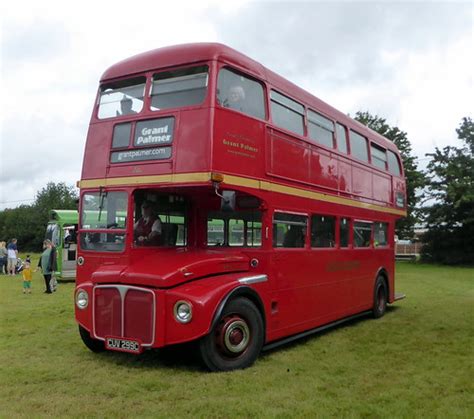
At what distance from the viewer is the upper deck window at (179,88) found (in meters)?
6.93

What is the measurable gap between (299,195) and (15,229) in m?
61.9

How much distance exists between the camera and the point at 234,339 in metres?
6.70

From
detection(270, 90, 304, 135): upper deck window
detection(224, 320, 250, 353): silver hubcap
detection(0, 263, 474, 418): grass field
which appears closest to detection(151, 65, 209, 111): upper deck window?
detection(270, 90, 304, 135): upper deck window

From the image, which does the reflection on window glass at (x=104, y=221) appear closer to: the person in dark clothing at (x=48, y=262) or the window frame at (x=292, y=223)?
the window frame at (x=292, y=223)

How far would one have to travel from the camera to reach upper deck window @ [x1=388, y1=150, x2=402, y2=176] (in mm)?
12964

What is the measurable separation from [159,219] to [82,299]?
1.55 m

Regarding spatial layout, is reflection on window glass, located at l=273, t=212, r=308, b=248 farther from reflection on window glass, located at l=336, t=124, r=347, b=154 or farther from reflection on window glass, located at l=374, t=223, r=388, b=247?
reflection on window glass, located at l=374, t=223, r=388, b=247

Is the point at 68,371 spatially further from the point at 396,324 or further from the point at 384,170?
the point at 384,170

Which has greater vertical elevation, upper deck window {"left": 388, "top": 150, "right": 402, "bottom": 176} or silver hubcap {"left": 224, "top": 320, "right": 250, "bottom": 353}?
upper deck window {"left": 388, "top": 150, "right": 402, "bottom": 176}

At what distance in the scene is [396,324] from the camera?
10.5m

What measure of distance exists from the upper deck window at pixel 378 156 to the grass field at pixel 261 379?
13.4ft

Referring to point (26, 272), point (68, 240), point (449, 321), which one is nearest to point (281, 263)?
point (449, 321)

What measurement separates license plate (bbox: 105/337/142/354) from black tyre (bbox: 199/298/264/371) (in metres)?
0.77

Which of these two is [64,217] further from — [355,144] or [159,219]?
[159,219]
